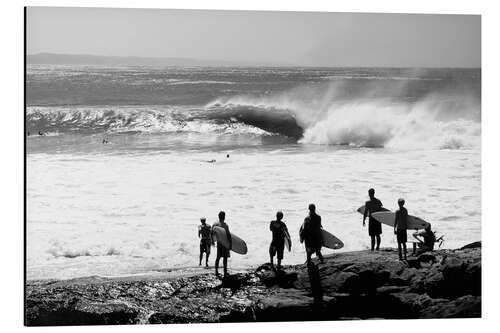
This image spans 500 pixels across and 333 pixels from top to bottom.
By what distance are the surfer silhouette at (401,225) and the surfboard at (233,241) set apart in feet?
5.94

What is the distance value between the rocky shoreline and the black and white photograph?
19 mm

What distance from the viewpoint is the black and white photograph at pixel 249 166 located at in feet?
30.0

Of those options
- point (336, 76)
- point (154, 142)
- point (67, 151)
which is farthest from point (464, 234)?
point (67, 151)

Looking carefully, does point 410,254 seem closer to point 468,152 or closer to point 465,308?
point 465,308

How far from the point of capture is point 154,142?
Result: 1008 centimetres

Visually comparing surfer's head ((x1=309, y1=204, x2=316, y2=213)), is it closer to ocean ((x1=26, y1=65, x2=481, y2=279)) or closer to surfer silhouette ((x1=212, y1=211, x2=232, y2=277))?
ocean ((x1=26, y1=65, x2=481, y2=279))

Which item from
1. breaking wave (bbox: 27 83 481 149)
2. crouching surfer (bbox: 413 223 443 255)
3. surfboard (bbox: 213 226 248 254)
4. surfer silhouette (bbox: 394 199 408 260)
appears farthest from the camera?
breaking wave (bbox: 27 83 481 149)

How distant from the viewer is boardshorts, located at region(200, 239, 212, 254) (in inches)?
373

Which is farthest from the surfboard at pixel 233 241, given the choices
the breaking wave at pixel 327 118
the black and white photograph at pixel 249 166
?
the breaking wave at pixel 327 118

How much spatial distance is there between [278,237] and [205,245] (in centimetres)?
86

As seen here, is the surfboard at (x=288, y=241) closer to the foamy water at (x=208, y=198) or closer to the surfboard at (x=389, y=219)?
the foamy water at (x=208, y=198)

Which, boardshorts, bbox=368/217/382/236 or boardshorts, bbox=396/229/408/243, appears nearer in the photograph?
boardshorts, bbox=396/229/408/243

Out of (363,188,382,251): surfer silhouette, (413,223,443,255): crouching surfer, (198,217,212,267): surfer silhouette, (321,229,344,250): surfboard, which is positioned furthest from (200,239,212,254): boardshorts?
(413,223,443,255): crouching surfer

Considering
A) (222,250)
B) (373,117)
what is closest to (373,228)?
(373,117)
